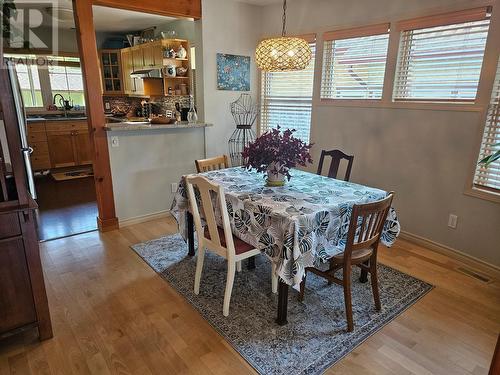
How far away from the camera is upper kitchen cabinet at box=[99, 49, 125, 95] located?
20.9 ft

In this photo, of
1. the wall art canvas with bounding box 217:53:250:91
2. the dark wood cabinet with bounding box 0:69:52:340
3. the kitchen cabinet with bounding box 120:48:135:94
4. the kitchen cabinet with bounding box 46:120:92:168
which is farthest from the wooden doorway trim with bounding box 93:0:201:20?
the kitchen cabinet with bounding box 46:120:92:168

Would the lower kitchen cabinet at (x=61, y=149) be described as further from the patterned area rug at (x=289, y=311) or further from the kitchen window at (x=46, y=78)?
the patterned area rug at (x=289, y=311)

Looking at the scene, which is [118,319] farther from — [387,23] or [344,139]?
[387,23]

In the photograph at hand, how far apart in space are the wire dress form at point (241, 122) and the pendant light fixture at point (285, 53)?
1.83 m

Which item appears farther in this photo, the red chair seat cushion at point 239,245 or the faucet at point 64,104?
the faucet at point 64,104

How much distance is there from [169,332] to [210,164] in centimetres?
158

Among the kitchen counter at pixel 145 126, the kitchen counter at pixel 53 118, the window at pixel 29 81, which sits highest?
the window at pixel 29 81

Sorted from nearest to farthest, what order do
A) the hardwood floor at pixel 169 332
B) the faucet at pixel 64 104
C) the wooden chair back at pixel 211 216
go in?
the hardwood floor at pixel 169 332 → the wooden chair back at pixel 211 216 → the faucet at pixel 64 104

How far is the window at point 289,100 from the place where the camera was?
4113 mm

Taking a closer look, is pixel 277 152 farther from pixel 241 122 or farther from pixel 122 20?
pixel 122 20

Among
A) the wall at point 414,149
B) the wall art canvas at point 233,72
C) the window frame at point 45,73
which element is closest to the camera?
the wall at point 414,149

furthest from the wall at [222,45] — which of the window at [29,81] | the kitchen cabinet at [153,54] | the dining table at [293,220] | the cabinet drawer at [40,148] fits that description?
the window at [29,81]

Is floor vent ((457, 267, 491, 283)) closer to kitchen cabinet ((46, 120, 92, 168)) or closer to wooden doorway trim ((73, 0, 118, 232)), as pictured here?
wooden doorway trim ((73, 0, 118, 232))

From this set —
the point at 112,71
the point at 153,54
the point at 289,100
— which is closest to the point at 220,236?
the point at 289,100
